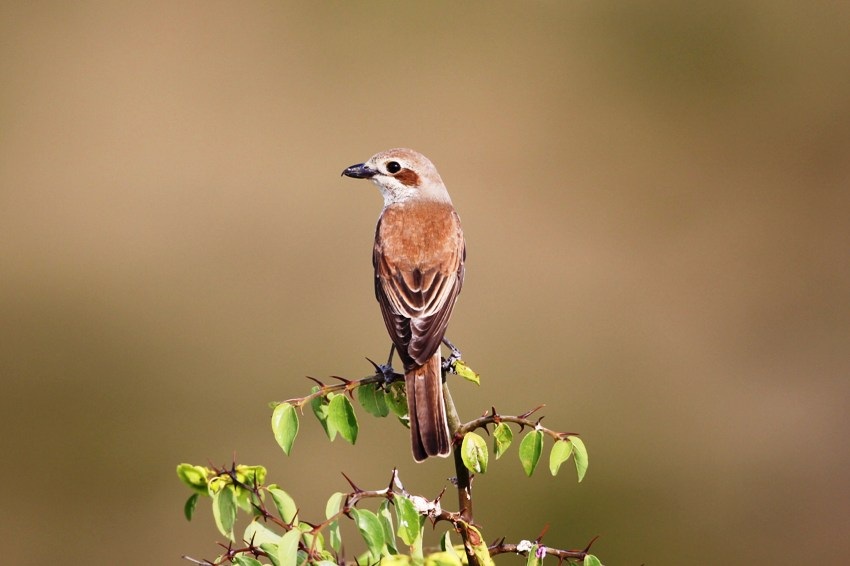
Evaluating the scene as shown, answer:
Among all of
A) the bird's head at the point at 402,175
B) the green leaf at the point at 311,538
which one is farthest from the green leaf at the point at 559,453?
the bird's head at the point at 402,175

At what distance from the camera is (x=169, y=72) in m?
14.3

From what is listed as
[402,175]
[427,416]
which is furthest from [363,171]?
[427,416]

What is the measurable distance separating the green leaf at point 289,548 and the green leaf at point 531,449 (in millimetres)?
611

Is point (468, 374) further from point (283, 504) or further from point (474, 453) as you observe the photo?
point (283, 504)

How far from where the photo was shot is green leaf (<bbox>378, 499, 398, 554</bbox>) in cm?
242

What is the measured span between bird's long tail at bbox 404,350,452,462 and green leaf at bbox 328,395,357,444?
541 mm

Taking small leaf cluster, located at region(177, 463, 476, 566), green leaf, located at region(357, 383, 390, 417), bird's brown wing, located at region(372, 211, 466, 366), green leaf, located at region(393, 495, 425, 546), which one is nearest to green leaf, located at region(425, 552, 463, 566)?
small leaf cluster, located at region(177, 463, 476, 566)

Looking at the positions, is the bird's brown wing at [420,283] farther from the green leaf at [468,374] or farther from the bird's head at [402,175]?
the green leaf at [468,374]

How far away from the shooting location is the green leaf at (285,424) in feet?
8.85

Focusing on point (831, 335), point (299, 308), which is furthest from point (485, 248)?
point (831, 335)

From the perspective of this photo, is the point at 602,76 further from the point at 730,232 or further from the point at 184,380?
the point at 184,380

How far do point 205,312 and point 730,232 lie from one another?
6252mm

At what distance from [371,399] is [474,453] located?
50cm

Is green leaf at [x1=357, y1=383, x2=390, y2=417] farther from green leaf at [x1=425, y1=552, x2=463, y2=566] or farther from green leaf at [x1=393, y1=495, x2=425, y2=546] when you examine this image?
green leaf at [x1=425, y1=552, x2=463, y2=566]
